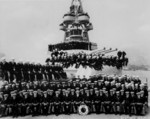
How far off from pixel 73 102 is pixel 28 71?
6414mm

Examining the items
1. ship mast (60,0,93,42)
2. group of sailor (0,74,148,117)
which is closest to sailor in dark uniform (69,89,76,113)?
group of sailor (0,74,148,117)

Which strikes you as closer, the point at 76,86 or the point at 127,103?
the point at 127,103

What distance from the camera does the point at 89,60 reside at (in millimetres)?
20016

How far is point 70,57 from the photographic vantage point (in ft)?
68.3

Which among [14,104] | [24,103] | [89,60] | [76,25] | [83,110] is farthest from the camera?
[76,25]

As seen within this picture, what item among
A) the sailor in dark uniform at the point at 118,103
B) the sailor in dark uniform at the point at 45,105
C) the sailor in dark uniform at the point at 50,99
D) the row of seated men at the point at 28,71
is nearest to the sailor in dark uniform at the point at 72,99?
the sailor in dark uniform at the point at 50,99

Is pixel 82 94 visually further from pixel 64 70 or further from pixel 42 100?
pixel 64 70

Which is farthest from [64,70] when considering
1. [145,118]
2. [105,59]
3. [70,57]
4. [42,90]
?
[145,118]

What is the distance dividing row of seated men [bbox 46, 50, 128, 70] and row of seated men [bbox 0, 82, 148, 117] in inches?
324

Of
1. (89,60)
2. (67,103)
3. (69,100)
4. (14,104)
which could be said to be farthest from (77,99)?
(89,60)

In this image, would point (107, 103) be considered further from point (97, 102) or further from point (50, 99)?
point (50, 99)

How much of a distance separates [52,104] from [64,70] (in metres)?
9.95

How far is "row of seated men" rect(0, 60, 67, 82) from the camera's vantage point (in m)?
15.7

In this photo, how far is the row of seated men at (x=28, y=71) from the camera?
15.7 m
